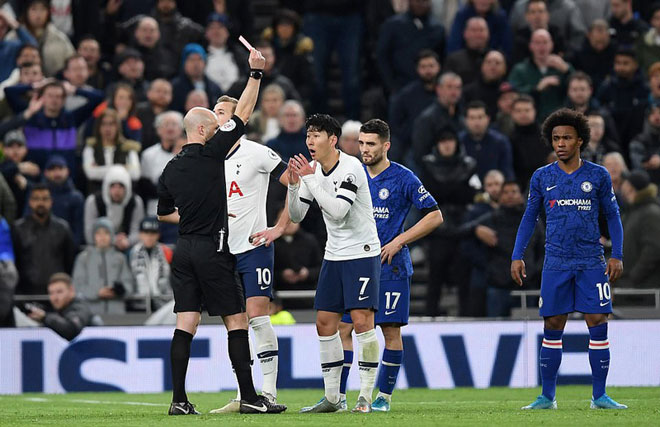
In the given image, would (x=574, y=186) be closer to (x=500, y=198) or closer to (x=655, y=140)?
(x=500, y=198)

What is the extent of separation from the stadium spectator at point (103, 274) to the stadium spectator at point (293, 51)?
15.7 ft

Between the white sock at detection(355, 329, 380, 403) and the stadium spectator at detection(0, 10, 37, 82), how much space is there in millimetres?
10692

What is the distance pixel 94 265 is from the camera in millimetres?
17672

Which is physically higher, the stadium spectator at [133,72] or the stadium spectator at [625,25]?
the stadium spectator at [625,25]

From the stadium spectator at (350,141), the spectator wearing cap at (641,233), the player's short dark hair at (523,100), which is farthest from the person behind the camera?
the player's short dark hair at (523,100)

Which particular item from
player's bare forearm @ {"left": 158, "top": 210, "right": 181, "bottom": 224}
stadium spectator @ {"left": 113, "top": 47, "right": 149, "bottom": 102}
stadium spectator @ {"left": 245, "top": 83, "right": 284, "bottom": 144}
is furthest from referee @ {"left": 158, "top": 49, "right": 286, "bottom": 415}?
stadium spectator @ {"left": 113, "top": 47, "right": 149, "bottom": 102}

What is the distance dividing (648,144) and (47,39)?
915 centimetres

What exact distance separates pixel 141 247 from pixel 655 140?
7444 mm

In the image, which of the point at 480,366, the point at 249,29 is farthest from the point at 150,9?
the point at 480,366

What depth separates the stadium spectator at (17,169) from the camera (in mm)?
18469

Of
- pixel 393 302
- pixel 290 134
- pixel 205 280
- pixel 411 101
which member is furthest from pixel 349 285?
pixel 411 101

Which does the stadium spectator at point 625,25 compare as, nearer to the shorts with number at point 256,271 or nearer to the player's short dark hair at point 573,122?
the player's short dark hair at point 573,122

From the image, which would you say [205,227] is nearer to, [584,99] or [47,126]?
[47,126]

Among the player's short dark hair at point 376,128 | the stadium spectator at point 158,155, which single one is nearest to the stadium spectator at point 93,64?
the stadium spectator at point 158,155
